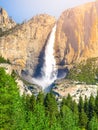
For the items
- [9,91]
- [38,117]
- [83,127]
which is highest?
[9,91]

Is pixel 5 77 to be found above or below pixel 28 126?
above

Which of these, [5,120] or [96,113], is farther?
[96,113]

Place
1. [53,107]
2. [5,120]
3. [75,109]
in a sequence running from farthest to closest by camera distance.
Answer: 1. [75,109]
2. [53,107]
3. [5,120]

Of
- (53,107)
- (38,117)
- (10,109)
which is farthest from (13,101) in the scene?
(53,107)

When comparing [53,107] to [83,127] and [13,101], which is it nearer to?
[83,127]

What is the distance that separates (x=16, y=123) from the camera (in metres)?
73.8

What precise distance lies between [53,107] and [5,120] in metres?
75.9

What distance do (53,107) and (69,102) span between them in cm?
2487

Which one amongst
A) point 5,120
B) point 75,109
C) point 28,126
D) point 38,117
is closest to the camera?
point 5,120

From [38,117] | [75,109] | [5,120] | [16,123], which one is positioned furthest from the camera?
[75,109]

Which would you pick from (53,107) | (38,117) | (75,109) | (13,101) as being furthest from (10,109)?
(75,109)

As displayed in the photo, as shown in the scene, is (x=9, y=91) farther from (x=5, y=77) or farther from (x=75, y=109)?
(x=75, y=109)

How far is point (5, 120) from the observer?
69.3m

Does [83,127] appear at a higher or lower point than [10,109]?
lower
